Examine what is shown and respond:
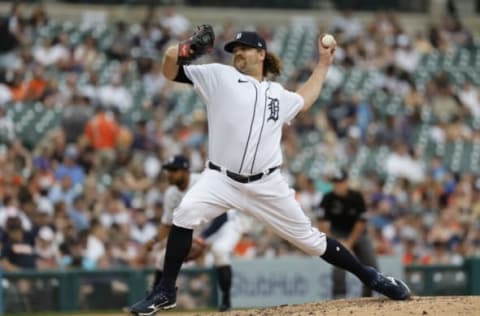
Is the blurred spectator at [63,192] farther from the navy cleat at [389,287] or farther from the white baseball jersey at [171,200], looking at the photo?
the navy cleat at [389,287]

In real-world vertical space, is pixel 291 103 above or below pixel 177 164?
above

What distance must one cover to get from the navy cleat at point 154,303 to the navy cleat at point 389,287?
1.39m

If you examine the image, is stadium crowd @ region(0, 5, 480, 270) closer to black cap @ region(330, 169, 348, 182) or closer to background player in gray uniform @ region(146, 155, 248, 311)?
background player in gray uniform @ region(146, 155, 248, 311)

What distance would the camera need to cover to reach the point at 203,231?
1190cm

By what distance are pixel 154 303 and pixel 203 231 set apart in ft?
12.4

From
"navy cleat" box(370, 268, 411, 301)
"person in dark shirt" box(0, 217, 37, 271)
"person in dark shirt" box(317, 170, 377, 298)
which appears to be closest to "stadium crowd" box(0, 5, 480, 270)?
"person in dark shirt" box(0, 217, 37, 271)

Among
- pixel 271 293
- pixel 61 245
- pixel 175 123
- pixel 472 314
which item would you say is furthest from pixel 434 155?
pixel 472 314

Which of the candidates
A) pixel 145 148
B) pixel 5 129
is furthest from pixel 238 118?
pixel 145 148

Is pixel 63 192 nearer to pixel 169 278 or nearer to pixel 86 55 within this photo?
pixel 86 55

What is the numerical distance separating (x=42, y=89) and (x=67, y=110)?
2.46 feet

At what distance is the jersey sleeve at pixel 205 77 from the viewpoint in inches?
317

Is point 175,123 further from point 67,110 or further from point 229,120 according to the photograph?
point 229,120

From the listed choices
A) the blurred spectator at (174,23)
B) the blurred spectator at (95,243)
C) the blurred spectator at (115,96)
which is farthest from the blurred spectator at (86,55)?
the blurred spectator at (95,243)

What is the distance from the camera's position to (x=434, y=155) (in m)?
19.4
